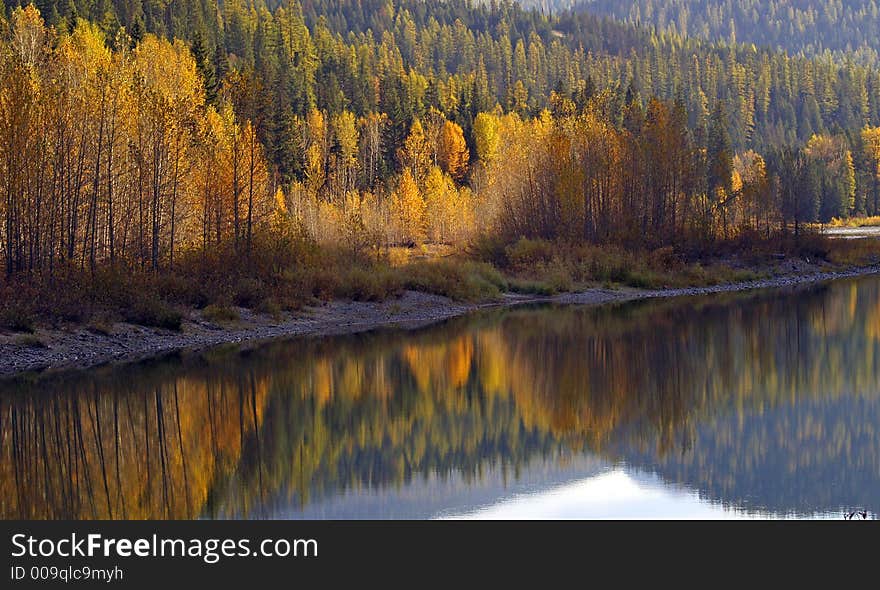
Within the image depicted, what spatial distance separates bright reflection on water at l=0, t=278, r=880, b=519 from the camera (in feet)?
45.9

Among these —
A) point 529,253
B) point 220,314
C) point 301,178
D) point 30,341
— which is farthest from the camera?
point 301,178

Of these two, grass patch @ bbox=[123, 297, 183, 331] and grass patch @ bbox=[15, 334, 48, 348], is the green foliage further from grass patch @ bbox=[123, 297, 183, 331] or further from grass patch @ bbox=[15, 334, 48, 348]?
grass patch @ bbox=[15, 334, 48, 348]

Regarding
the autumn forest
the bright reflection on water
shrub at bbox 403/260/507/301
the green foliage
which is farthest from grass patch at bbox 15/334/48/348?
shrub at bbox 403/260/507/301

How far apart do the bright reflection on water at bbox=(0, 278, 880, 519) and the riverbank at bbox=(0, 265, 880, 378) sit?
188 cm

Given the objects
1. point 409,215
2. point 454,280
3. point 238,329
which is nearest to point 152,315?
point 238,329

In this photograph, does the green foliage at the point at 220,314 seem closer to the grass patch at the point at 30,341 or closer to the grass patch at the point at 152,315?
the grass patch at the point at 152,315

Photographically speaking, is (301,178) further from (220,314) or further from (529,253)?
(220,314)

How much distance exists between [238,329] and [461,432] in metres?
15.8

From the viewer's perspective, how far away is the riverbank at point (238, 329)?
27.0 metres

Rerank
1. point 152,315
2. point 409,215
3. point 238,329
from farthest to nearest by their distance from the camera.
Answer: point 409,215 → point 238,329 → point 152,315

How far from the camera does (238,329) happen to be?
3350cm

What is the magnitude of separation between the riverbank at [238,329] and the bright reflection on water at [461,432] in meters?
1.88

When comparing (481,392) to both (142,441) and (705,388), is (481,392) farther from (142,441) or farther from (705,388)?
(142,441)

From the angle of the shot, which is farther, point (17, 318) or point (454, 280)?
point (454, 280)
